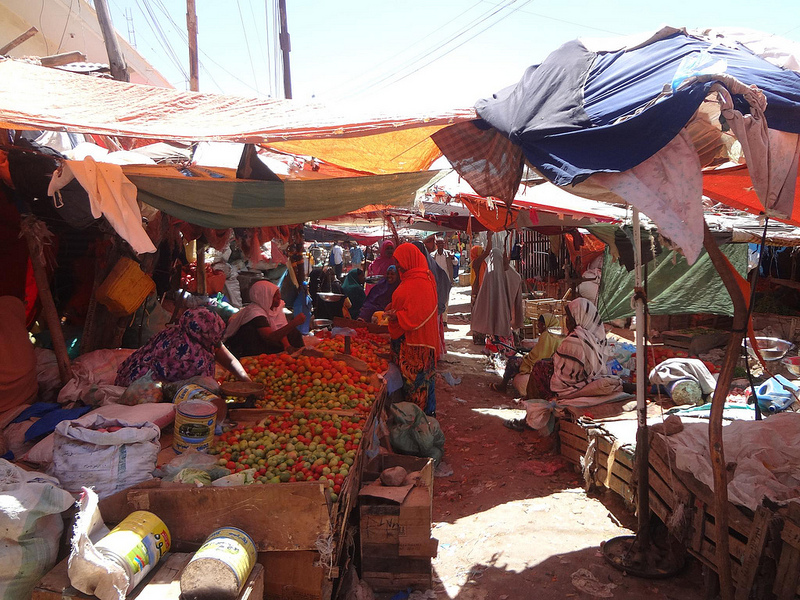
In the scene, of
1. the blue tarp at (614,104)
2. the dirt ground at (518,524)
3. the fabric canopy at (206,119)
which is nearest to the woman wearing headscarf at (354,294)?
the dirt ground at (518,524)

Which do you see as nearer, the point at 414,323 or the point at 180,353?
the point at 180,353

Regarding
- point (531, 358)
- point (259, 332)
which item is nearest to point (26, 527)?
point (259, 332)

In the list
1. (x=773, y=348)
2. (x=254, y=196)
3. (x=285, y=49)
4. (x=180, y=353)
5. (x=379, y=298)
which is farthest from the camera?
(x=285, y=49)

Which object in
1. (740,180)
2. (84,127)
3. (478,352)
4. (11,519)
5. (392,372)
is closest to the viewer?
(11,519)

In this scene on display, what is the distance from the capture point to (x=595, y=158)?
269cm

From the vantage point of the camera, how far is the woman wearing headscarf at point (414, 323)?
20.5 ft

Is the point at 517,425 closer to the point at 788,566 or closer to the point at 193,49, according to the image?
the point at 788,566

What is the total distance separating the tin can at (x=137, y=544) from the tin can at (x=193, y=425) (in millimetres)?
726

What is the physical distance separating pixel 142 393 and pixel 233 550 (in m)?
1.82

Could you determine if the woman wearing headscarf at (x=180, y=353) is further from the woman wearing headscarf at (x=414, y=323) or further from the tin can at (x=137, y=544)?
the woman wearing headscarf at (x=414, y=323)

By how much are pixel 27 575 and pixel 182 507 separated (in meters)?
0.69

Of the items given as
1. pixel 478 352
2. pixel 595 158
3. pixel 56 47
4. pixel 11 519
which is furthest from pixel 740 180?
pixel 56 47

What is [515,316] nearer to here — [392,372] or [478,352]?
[478,352]

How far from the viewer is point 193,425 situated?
Result: 3.38m
